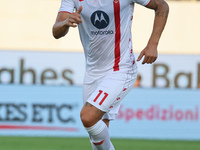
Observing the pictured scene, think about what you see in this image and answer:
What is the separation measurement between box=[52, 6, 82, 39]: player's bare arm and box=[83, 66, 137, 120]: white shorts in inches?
25.1

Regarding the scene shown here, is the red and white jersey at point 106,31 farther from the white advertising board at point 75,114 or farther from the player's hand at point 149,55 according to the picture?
the white advertising board at point 75,114

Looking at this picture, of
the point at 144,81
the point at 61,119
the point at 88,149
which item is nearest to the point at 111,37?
the point at 88,149

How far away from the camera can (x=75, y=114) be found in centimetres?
1312

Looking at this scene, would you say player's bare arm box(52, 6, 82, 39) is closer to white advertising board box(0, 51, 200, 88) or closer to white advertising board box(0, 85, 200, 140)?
white advertising board box(0, 85, 200, 140)

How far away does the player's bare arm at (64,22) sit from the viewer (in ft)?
16.3

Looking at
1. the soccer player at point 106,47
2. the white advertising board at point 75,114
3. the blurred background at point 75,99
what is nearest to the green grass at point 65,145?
the blurred background at point 75,99

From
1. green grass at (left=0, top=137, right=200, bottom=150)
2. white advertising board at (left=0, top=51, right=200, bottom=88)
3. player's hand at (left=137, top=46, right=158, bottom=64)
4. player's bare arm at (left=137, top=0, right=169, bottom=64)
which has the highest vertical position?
player's bare arm at (left=137, top=0, right=169, bottom=64)

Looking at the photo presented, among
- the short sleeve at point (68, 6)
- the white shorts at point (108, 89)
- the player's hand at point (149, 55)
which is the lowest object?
the white shorts at point (108, 89)

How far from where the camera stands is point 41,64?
45.6 ft

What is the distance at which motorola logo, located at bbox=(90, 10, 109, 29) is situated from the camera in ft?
17.9

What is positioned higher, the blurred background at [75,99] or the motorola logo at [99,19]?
the motorola logo at [99,19]

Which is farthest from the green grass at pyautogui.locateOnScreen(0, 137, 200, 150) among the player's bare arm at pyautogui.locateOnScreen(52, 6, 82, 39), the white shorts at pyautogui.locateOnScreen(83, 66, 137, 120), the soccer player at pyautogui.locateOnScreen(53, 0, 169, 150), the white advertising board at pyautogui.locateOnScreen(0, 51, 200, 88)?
the player's bare arm at pyautogui.locateOnScreen(52, 6, 82, 39)

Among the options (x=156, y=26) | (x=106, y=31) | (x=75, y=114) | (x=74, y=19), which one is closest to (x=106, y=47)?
(x=106, y=31)

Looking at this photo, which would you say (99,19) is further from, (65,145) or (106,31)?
(65,145)
